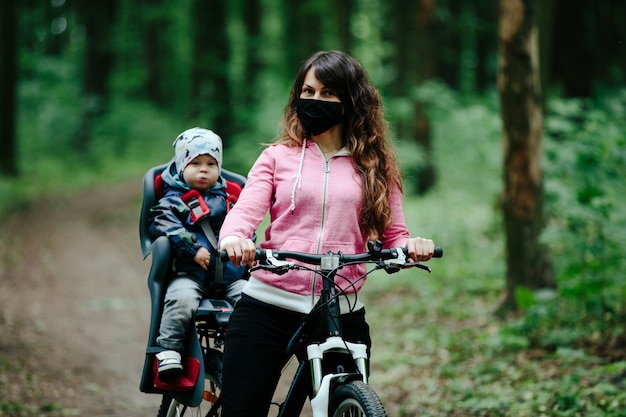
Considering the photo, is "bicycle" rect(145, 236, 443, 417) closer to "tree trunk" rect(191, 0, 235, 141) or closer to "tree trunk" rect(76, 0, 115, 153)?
"tree trunk" rect(191, 0, 235, 141)

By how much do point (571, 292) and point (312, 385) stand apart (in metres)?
4.47

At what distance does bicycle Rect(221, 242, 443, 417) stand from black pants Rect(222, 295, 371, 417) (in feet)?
0.25

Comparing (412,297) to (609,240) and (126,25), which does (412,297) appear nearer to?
(609,240)

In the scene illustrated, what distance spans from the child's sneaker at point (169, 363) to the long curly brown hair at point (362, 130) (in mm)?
1214

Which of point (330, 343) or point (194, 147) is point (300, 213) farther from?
point (194, 147)

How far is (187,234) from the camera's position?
3.78 meters

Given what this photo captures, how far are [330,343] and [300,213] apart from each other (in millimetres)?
608

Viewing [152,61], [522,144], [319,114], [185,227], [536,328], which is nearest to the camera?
[319,114]

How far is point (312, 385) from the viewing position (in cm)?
313

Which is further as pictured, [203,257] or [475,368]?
[475,368]

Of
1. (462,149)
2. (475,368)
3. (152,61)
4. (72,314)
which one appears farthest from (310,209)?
(152,61)

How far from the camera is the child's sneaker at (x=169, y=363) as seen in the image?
11.9 feet

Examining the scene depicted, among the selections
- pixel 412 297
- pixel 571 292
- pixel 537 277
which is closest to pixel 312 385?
pixel 571 292

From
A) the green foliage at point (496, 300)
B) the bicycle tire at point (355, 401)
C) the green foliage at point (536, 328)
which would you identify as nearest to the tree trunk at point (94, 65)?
the green foliage at point (496, 300)
